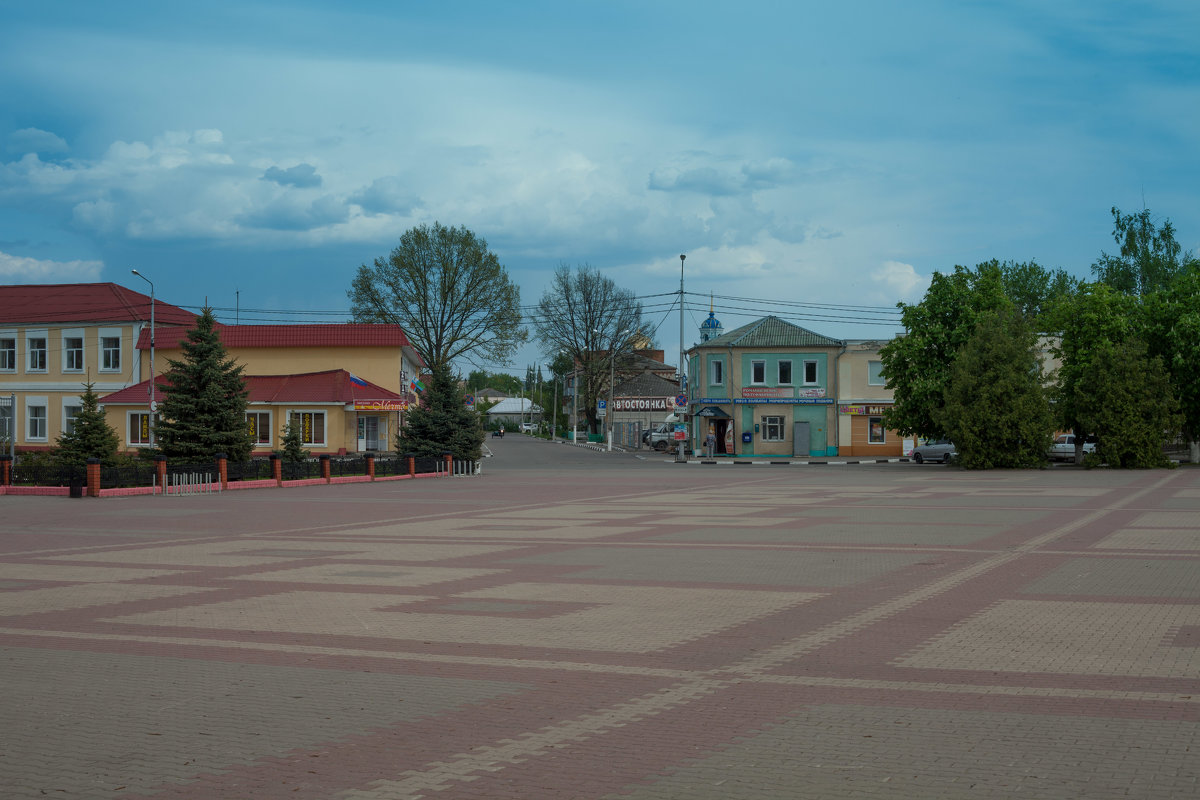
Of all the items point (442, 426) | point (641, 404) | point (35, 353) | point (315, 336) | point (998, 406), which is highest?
point (315, 336)

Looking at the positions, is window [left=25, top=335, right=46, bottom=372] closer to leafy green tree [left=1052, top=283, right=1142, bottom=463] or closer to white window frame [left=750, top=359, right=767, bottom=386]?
white window frame [left=750, top=359, right=767, bottom=386]

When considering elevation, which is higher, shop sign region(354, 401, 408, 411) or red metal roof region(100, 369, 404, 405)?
red metal roof region(100, 369, 404, 405)

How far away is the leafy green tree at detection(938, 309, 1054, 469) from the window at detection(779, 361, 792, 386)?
62.5 ft

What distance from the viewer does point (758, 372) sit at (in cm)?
6344

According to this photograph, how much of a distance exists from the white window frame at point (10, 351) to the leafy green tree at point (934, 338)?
44.3 metres

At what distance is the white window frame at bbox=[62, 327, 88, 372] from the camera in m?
53.8

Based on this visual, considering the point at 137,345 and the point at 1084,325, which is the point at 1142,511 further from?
the point at 137,345

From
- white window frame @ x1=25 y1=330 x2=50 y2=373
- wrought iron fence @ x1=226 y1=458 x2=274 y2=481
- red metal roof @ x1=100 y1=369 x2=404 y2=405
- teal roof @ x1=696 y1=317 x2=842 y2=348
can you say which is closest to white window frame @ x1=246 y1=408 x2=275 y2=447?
red metal roof @ x1=100 y1=369 x2=404 y2=405

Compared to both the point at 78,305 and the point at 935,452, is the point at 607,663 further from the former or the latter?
the point at 78,305

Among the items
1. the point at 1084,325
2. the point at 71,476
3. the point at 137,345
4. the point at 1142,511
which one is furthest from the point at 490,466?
the point at 1142,511

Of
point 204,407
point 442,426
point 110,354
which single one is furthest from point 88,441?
point 110,354

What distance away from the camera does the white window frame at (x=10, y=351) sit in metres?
54.2

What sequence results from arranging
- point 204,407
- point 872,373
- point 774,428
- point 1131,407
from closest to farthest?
point 204,407
point 1131,407
point 872,373
point 774,428

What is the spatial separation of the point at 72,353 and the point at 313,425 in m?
14.6
